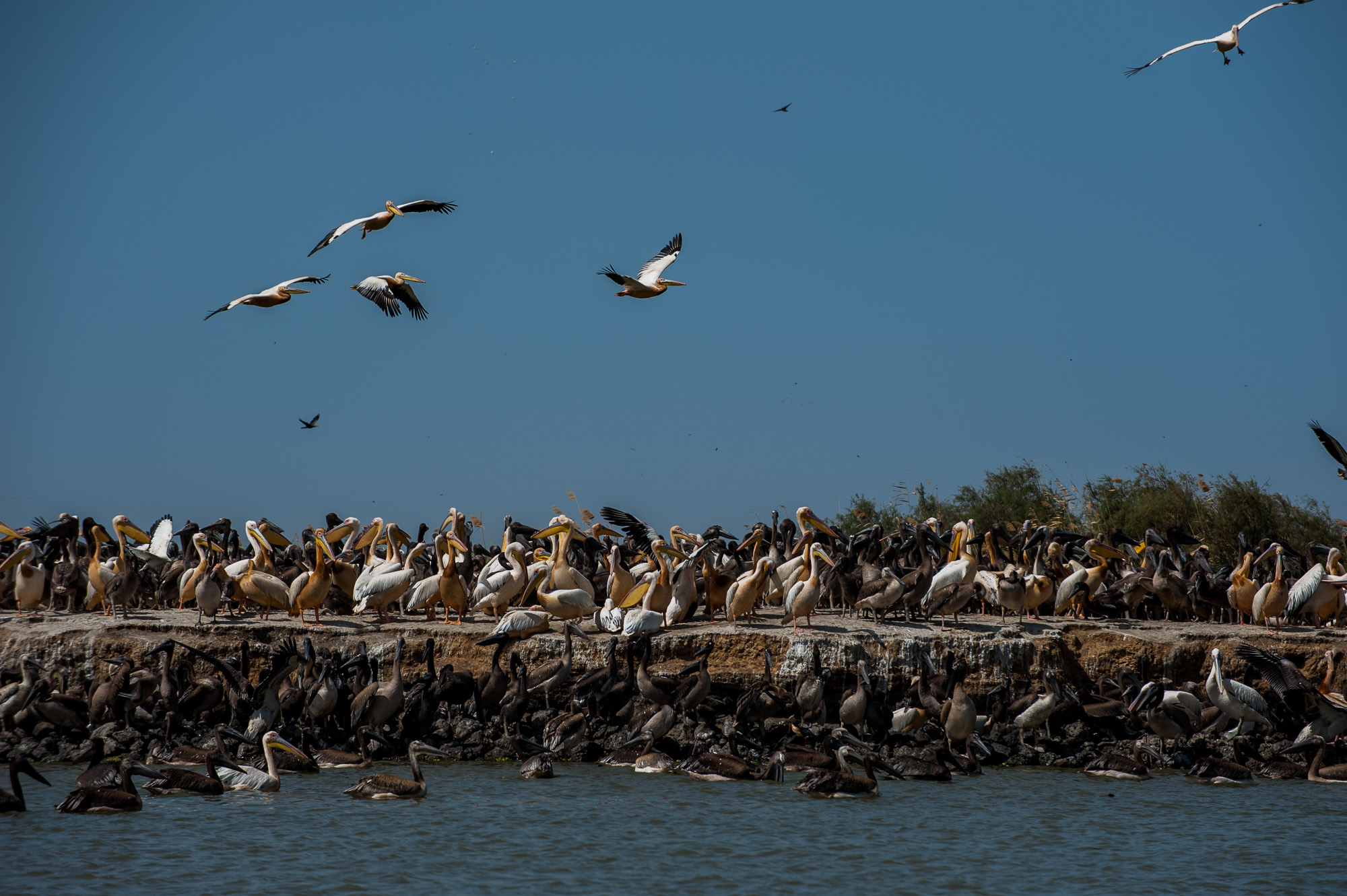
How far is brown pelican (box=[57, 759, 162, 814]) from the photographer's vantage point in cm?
941

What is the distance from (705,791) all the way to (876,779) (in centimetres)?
176

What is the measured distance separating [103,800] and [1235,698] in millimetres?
10535

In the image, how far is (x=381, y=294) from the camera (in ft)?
44.4

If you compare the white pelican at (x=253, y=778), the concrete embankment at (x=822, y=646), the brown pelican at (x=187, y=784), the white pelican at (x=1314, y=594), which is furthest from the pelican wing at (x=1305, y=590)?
the brown pelican at (x=187, y=784)

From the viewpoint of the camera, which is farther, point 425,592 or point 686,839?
point 425,592

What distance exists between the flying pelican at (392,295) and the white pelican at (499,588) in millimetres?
3221

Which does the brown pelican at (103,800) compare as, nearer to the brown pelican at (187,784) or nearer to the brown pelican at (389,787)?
the brown pelican at (187,784)

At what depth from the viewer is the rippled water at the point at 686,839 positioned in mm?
8219

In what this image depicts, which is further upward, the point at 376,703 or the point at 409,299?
the point at 409,299

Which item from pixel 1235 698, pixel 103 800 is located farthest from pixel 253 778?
pixel 1235 698

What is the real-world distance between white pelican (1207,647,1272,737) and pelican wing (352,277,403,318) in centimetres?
945

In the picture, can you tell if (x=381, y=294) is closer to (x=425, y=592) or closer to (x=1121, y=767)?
(x=425, y=592)

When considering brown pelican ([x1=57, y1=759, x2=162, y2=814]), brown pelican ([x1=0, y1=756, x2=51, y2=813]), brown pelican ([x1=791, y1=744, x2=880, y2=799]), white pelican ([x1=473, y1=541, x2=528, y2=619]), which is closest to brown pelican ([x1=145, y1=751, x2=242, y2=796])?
brown pelican ([x1=57, y1=759, x2=162, y2=814])

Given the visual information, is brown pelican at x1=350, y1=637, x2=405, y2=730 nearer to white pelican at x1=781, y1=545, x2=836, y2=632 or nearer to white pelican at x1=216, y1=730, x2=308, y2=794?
white pelican at x1=216, y1=730, x2=308, y2=794
